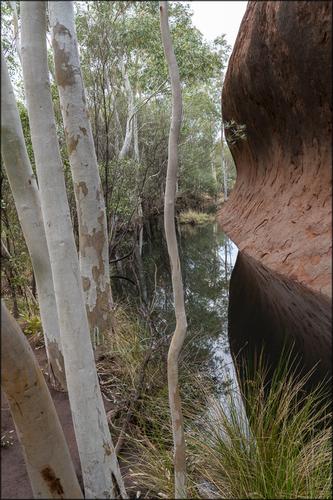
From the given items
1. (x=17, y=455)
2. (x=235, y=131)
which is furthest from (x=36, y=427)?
(x=235, y=131)

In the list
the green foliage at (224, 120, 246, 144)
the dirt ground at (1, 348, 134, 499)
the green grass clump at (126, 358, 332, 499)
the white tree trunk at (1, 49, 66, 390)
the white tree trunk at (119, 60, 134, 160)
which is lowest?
the green grass clump at (126, 358, 332, 499)

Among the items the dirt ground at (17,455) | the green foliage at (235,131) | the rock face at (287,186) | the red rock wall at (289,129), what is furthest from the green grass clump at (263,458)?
the green foliage at (235,131)

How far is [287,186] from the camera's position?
7281 millimetres

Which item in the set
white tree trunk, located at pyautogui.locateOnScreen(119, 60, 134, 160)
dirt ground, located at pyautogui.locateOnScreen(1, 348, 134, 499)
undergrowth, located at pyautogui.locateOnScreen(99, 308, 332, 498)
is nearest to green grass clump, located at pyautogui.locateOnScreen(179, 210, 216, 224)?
white tree trunk, located at pyautogui.locateOnScreen(119, 60, 134, 160)

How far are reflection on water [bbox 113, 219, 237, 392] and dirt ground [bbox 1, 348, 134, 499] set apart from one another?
162cm

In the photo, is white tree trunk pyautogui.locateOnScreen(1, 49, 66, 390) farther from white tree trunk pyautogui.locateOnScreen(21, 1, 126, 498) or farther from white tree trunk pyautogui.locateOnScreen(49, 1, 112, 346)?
white tree trunk pyautogui.locateOnScreen(21, 1, 126, 498)

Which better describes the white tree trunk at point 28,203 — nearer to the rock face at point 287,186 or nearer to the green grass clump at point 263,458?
the green grass clump at point 263,458

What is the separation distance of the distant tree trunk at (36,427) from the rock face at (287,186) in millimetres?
3212

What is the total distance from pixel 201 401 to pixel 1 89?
361 cm

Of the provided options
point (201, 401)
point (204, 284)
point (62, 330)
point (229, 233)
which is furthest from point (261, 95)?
point (62, 330)

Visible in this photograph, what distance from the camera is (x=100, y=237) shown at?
16.9 feet

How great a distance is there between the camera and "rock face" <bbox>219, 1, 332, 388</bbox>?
4.99m

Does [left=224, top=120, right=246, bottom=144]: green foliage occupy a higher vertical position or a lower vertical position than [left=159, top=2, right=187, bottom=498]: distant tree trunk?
higher

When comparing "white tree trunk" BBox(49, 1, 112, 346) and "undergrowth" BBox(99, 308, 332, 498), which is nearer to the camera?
"undergrowth" BBox(99, 308, 332, 498)
